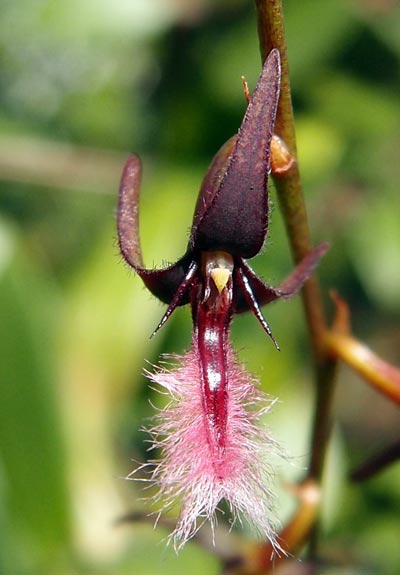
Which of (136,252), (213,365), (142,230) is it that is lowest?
(142,230)

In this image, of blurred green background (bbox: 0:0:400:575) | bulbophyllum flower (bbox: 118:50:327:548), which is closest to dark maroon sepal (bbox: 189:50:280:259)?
bulbophyllum flower (bbox: 118:50:327:548)

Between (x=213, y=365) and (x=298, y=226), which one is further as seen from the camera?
(x=298, y=226)

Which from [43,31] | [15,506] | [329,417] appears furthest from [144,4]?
[329,417]

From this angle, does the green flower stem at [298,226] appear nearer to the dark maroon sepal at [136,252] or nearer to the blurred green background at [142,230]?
the dark maroon sepal at [136,252]

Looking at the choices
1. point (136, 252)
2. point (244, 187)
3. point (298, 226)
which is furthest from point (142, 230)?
point (244, 187)

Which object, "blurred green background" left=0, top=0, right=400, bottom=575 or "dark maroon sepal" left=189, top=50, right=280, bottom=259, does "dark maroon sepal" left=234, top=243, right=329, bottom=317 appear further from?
"blurred green background" left=0, top=0, right=400, bottom=575

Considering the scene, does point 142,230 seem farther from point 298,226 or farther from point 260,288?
point 260,288

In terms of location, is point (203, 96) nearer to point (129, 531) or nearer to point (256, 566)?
point (129, 531)

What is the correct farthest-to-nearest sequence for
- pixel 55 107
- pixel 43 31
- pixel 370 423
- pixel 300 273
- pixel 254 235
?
1. pixel 370 423
2. pixel 55 107
3. pixel 43 31
4. pixel 300 273
5. pixel 254 235
